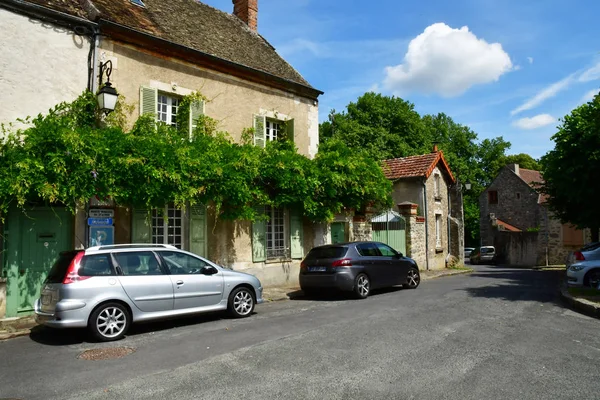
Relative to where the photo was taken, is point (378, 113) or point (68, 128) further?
point (378, 113)

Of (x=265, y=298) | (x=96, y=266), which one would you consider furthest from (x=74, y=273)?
(x=265, y=298)

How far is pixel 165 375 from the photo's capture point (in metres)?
5.13

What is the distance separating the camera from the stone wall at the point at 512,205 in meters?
38.6

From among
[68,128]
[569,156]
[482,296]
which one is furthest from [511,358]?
[569,156]

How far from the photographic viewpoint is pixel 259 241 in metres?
13.4

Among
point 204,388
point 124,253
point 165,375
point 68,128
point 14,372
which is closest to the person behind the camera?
point 204,388

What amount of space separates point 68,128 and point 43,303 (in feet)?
11.3

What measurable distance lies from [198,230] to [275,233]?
9.64 feet

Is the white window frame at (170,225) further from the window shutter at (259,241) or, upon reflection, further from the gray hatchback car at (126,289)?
the gray hatchback car at (126,289)

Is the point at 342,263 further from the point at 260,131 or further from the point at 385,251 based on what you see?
the point at 260,131

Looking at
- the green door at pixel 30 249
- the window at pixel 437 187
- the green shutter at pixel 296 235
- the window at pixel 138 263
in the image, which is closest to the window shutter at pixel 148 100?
the green door at pixel 30 249

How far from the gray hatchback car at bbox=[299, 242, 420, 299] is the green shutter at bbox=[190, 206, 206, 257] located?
2.86m

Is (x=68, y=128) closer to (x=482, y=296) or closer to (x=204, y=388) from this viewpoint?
(x=204, y=388)

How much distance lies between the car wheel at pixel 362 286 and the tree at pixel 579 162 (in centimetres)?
1064
